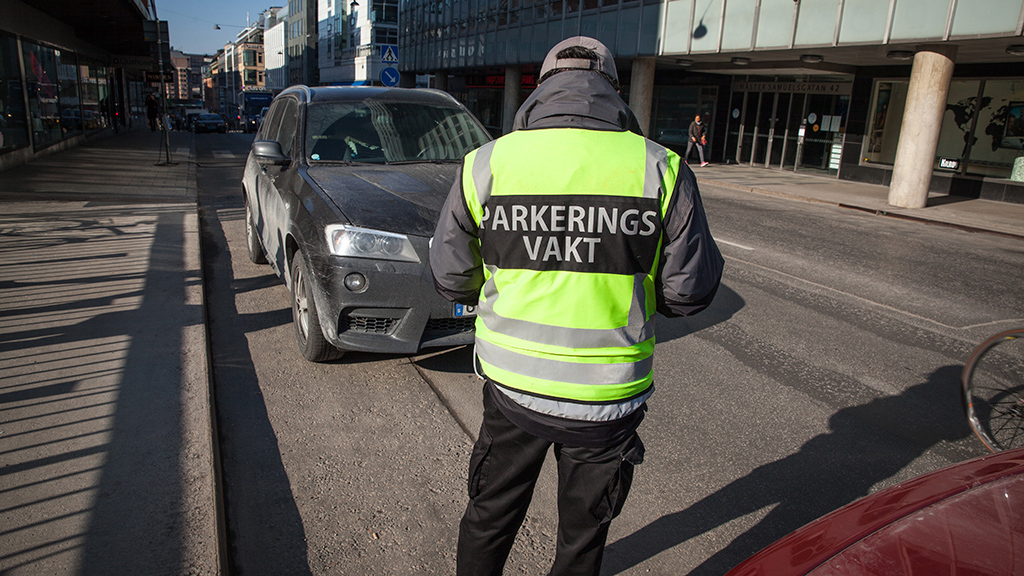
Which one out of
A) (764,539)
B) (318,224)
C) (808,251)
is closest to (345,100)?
(318,224)

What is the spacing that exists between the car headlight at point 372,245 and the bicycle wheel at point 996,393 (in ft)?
11.2

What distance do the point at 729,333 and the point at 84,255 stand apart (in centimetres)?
638

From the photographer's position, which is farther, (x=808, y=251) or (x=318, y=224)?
(x=808, y=251)

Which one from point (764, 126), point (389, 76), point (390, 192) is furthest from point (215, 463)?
point (764, 126)

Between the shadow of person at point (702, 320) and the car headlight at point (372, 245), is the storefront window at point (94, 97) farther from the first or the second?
the shadow of person at point (702, 320)

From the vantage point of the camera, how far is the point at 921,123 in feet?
48.4

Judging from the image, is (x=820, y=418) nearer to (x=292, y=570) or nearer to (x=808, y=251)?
(x=292, y=570)

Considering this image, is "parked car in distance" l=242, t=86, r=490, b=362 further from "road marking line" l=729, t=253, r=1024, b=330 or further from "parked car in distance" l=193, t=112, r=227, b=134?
"parked car in distance" l=193, t=112, r=227, b=134

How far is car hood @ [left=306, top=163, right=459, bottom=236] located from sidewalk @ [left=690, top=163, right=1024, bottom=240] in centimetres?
1197

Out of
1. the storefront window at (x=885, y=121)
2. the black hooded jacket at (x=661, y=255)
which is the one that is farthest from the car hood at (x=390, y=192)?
the storefront window at (x=885, y=121)

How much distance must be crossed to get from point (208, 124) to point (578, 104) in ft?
149

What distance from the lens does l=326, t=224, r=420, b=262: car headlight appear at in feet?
13.1

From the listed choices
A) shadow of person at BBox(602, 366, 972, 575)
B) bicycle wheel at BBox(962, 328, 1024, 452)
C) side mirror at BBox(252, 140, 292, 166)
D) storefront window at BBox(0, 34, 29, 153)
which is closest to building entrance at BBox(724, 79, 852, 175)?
bicycle wheel at BBox(962, 328, 1024, 452)

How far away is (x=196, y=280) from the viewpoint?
621cm
